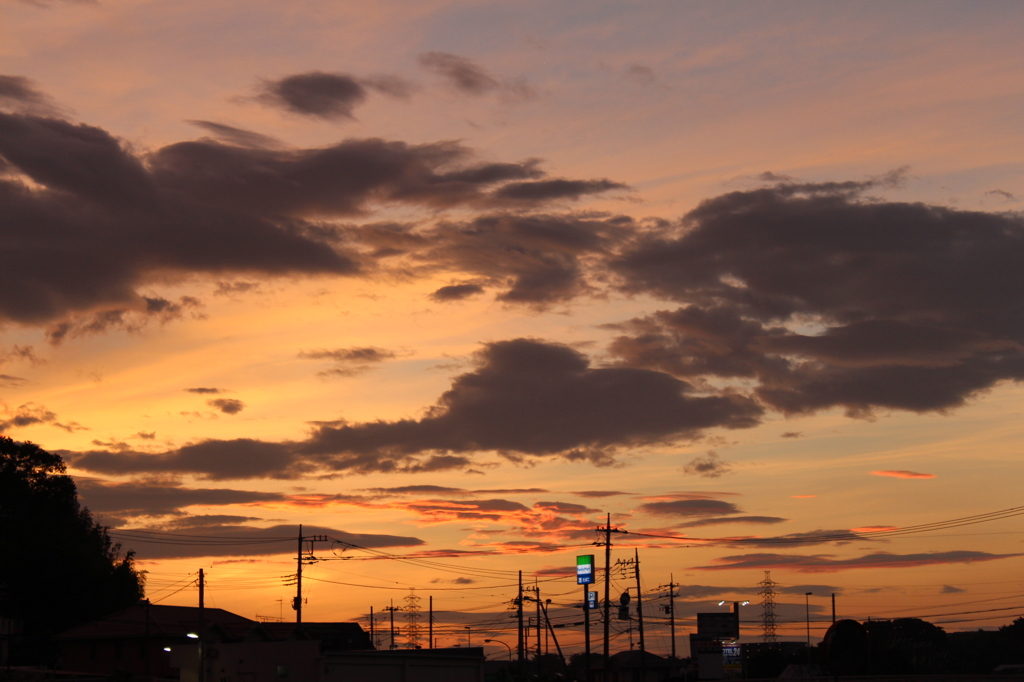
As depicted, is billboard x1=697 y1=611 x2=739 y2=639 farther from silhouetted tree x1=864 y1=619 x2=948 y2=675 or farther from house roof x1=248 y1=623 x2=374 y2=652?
house roof x1=248 y1=623 x2=374 y2=652

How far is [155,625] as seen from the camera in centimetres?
8600

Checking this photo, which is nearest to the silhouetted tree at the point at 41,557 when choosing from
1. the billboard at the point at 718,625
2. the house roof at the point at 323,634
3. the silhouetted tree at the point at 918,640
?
the house roof at the point at 323,634

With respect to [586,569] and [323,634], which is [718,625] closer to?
[586,569]

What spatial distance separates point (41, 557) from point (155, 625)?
20.7 metres

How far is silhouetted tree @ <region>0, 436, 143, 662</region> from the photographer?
98125 millimetres

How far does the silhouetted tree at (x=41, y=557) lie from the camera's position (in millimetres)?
98125

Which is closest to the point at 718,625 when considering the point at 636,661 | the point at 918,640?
the point at 636,661

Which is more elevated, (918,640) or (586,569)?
(586,569)

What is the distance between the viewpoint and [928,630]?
180250mm

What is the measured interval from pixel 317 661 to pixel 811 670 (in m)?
59.5

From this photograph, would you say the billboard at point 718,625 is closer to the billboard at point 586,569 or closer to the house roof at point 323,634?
the billboard at point 586,569

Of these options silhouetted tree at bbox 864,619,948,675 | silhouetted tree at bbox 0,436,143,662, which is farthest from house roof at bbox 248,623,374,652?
silhouetted tree at bbox 864,619,948,675

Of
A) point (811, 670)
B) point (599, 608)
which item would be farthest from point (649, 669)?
point (811, 670)

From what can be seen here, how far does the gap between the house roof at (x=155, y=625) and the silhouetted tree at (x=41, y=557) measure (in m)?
12.0
